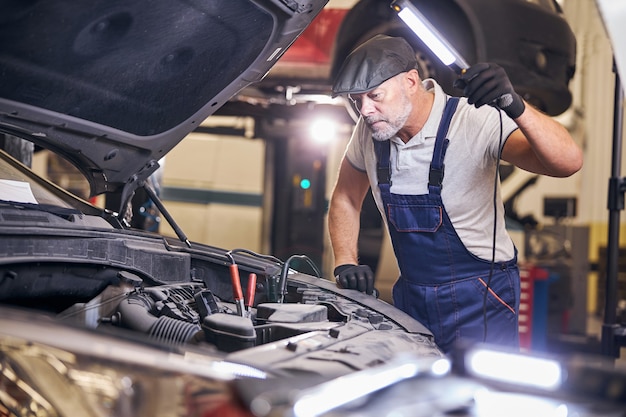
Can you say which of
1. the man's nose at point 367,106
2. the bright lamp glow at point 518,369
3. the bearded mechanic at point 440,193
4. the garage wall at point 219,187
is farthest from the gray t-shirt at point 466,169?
the garage wall at point 219,187

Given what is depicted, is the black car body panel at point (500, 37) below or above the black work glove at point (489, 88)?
above

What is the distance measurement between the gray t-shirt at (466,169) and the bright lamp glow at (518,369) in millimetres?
1245

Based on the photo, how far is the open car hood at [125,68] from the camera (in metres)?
1.74

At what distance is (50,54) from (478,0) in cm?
253

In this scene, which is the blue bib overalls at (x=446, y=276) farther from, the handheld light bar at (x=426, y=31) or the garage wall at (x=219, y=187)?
the garage wall at (x=219, y=187)

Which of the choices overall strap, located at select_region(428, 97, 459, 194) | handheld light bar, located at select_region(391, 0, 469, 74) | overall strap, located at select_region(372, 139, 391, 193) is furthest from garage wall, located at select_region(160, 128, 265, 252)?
handheld light bar, located at select_region(391, 0, 469, 74)

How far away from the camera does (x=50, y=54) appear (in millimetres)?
1808

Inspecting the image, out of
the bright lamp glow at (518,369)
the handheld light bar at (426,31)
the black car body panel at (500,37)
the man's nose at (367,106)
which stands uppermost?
the black car body panel at (500,37)

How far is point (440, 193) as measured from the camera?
224cm

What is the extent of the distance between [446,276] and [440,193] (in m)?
0.26

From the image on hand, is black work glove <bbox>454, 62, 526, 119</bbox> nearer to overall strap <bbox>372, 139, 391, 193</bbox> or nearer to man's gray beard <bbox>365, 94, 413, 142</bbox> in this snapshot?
man's gray beard <bbox>365, 94, 413, 142</bbox>

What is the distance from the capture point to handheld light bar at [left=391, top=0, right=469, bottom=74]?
75.3 inches

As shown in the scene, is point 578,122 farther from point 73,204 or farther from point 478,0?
point 73,204

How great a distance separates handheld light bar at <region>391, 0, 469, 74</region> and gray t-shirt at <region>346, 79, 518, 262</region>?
270 millimetres
